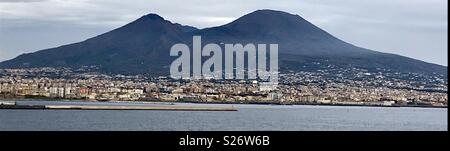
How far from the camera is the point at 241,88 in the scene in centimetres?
6888

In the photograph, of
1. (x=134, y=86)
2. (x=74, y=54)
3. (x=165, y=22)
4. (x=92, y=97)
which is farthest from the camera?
(x=165, y=22)

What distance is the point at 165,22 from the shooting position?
10212 cm

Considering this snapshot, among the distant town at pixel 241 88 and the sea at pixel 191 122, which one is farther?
the distant town at pixel 241 88

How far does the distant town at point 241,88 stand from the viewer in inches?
2530

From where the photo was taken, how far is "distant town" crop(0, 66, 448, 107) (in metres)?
64.2

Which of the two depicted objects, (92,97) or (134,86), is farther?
(134,86)

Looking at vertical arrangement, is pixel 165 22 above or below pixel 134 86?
above

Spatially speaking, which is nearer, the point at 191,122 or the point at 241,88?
the point at 191,122

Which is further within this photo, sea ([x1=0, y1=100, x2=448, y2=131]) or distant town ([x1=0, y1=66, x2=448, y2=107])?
distant town ([x1=0, y1=66, x2=448, y2=107])
